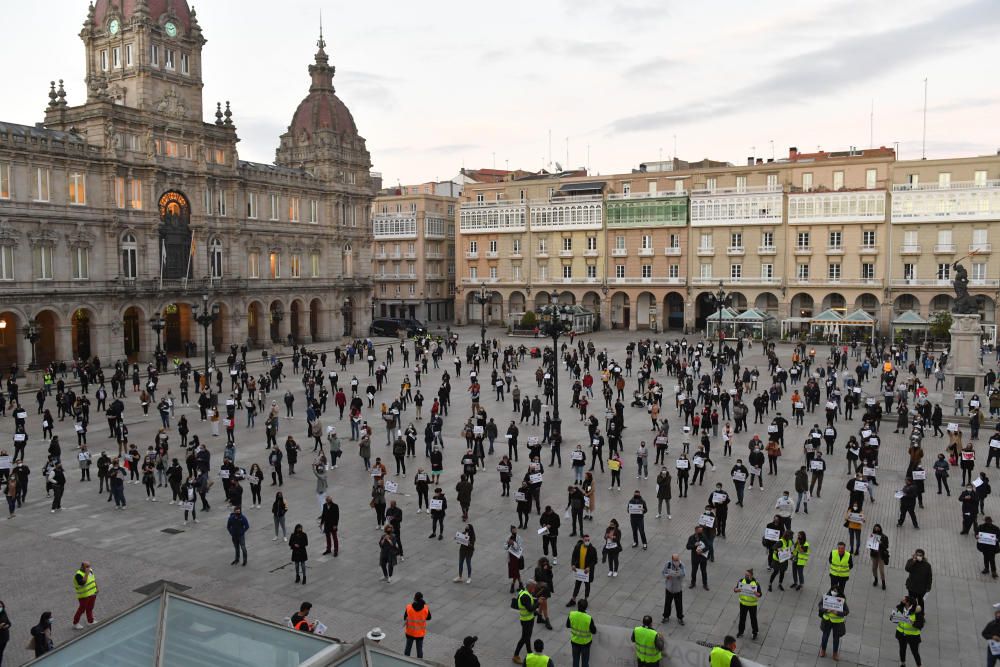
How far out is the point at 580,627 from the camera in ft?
36.3

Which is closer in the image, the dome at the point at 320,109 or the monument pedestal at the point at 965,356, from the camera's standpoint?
the monument pedestal at the point at 965,356

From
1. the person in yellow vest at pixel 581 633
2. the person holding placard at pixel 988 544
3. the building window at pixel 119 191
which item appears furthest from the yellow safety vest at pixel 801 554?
the building window at pixel 119 191

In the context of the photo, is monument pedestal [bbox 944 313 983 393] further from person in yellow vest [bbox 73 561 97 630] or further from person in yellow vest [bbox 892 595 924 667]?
person in yellow vest [bbox 73 561 97 630]

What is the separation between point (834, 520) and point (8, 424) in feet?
98.0

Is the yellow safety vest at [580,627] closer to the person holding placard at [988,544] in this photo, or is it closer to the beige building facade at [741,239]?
the person holding placard at [988,544]

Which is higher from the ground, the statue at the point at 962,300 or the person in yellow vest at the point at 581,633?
the statue at the point at 962,300

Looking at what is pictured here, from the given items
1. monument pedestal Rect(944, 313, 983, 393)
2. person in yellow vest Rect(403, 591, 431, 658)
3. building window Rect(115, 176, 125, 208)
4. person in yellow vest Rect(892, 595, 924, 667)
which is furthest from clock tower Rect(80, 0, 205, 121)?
person in yellow vest Rect(892, 595, 924, 667)

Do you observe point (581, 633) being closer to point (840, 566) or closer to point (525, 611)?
point (525, 611)

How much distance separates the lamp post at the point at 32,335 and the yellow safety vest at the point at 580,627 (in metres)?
39.3

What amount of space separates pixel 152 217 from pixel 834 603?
158 feet

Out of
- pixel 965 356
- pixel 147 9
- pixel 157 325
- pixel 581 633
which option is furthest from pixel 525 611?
pixel 147 9

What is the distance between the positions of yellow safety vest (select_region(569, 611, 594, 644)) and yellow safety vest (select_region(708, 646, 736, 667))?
1.99 meters

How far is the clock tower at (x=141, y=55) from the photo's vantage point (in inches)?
1998

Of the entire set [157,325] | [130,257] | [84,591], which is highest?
[130,257]
